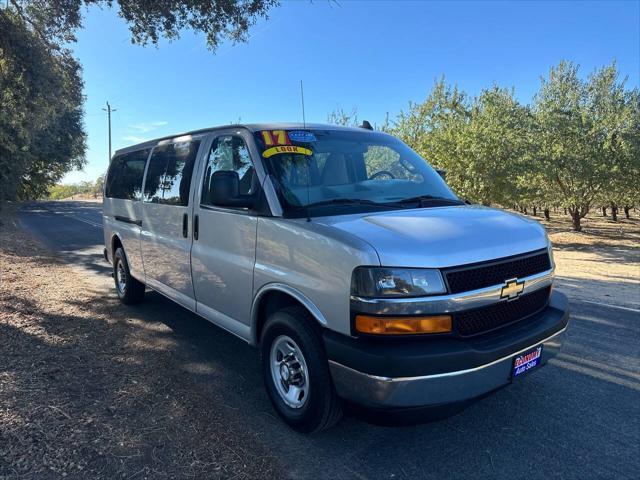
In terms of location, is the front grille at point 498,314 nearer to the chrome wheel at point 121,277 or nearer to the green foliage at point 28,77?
the chrome wheel at point 121,277

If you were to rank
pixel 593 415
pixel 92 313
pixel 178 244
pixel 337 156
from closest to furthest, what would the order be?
pixel 593 415 < pixel 337 156 < pixel 178 244 < pixel 92 313

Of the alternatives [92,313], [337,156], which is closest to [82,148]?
[92,313]

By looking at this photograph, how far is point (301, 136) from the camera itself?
3.68 meters

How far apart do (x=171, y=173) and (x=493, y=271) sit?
3422mm

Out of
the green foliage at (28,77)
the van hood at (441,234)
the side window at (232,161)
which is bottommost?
the van hood at (441,234)

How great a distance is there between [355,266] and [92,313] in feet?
15.9

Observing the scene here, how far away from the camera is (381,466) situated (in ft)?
9.03

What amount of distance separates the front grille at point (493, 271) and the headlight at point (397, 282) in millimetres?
130

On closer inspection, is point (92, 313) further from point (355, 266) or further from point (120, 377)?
point (355, 266)

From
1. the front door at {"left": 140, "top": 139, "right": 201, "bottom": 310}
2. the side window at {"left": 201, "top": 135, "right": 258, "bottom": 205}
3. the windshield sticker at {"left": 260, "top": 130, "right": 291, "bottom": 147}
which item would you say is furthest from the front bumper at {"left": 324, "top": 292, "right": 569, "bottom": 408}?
the front door at {"left": 140, "top": 139, "right": 201, "bottom": 310}

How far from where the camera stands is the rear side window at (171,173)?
432 centimetres

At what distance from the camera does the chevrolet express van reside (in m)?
2.48

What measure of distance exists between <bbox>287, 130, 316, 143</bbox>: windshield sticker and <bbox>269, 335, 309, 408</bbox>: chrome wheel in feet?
5.24

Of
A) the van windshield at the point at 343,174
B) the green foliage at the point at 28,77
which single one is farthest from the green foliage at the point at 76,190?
the van windshield at the point at 343,174
